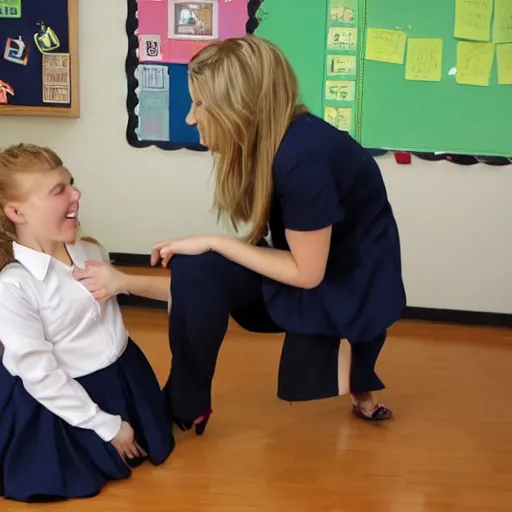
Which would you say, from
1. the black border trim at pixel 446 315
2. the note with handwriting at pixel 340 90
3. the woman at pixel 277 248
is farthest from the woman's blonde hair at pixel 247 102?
the black border trim at pixel 446 315

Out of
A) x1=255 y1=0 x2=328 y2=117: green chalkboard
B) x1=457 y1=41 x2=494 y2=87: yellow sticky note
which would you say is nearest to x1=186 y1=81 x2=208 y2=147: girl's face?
x1=255 y1=0 x2=328 y2=117: green chalkboard

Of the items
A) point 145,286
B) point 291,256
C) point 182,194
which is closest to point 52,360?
point 145,286

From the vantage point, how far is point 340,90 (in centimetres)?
236

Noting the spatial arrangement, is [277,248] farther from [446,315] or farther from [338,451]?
[446,315]

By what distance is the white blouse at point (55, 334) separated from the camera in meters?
1.31

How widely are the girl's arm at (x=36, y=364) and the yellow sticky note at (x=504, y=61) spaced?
A: 66.6 inches

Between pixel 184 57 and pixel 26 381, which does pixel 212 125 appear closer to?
pixel 26 381

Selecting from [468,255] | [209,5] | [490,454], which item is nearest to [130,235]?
[209,5]

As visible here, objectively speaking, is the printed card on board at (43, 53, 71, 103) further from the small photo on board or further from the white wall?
the small photo on board

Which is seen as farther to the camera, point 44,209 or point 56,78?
point 56,78

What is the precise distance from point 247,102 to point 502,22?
4.32 feet

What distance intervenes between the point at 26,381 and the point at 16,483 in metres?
0.19

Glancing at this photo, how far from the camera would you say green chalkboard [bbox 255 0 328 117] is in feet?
7.61

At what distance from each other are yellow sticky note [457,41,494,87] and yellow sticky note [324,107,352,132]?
1.24ft
